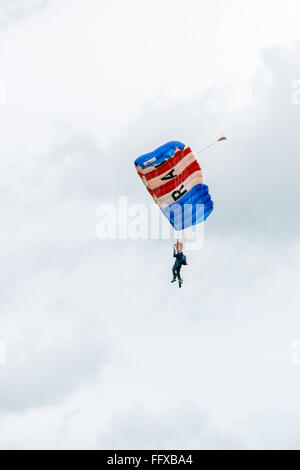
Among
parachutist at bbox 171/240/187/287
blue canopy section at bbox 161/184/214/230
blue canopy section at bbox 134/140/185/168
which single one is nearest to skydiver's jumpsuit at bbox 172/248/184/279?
parachutist at bbox 171/240/187/287

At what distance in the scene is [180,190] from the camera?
56438mm

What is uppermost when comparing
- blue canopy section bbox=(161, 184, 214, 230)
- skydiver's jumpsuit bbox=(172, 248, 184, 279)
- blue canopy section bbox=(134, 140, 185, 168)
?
blue canopy section bbox=(134, 140, 185, 168)

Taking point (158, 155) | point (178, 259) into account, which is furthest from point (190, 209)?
point (158, 155)

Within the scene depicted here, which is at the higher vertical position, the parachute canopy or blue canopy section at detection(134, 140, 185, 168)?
blue canopy section at detection(134, 140, 185, 168)

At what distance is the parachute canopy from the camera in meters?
56.0

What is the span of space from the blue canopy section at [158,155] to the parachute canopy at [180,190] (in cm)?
73

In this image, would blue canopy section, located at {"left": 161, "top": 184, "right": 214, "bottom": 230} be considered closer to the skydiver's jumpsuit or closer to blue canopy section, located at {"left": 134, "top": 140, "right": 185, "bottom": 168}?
the skydiver's jumpsuit

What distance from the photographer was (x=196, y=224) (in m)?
56.6
